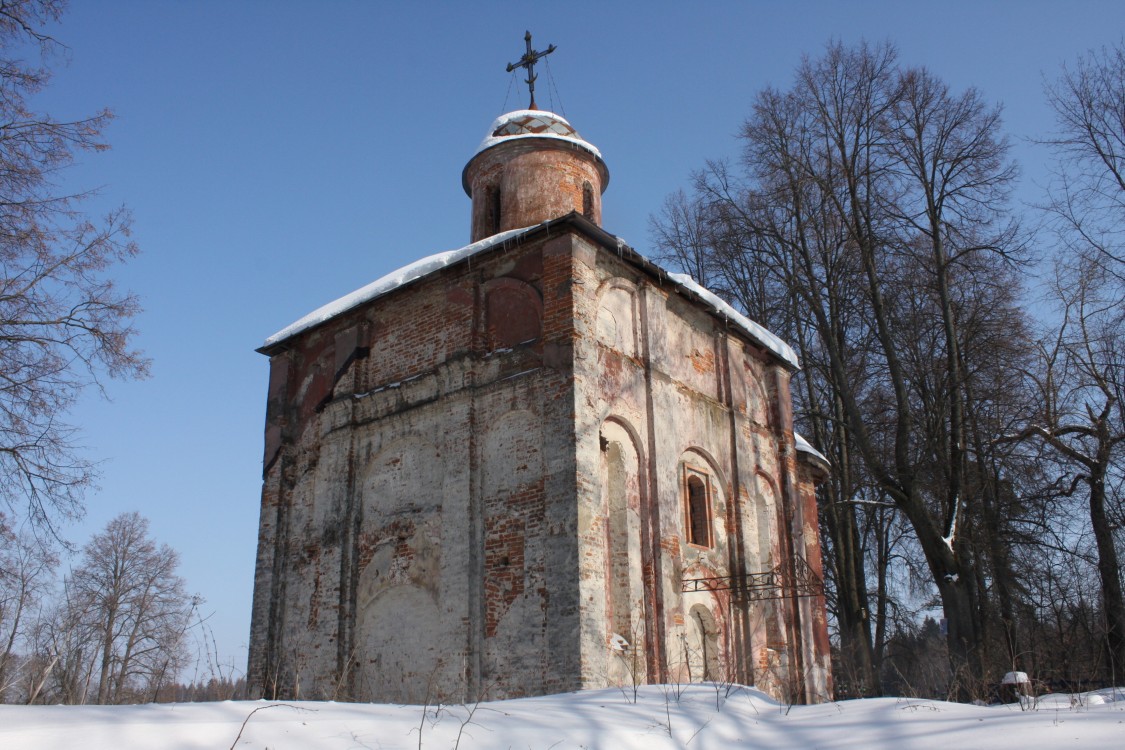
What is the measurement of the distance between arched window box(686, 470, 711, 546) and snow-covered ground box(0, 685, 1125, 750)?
19.7 feet

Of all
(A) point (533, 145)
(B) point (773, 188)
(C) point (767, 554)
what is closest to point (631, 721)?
(C) point (767, 554)

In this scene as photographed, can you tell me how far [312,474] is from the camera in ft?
43.9

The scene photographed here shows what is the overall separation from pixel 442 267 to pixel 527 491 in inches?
135

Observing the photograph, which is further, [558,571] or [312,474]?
[312,474]

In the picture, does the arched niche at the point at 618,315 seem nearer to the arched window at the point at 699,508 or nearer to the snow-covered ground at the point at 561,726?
the arched window at the point at 699,508

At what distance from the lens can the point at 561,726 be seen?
519cm

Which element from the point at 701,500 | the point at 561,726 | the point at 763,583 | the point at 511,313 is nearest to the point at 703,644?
the point at 763,583

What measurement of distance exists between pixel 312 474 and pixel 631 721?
29.0ft

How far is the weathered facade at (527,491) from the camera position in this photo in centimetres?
1044

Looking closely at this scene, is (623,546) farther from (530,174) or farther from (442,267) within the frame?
(530,174)

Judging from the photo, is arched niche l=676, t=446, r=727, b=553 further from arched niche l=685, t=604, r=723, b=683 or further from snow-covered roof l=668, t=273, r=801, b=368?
snow-covered roof l=668, t=273, r=801, b=368

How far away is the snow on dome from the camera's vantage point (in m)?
15.9

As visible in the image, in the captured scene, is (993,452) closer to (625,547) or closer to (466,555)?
(625,547)

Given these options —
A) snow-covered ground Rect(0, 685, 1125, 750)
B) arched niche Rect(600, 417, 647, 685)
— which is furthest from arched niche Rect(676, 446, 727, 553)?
snow-covered ground Rect(0, 685, 1125, 750)
